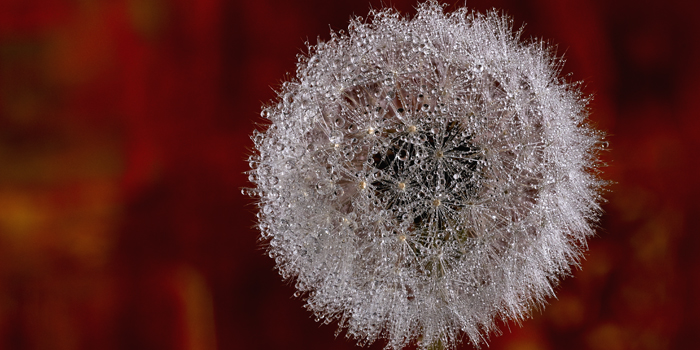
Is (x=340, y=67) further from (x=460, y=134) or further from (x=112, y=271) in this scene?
(x=112, y=271)

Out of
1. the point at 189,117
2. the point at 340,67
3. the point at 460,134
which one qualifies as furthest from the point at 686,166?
the point at 189,117

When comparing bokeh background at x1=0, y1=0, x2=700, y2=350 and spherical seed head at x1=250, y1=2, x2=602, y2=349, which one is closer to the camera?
spherical seed head at x1=250, y1=2, x2=602, y2=349

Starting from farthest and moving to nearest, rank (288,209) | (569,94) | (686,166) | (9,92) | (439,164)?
(686,166) → (9,92) → (569,94) → (288,209) → (439,164)

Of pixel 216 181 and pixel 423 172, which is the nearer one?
pixel 423 172

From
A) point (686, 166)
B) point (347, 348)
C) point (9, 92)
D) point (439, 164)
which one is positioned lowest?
point (347, 348)

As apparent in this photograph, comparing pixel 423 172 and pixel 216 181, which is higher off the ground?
pixel 216 181
